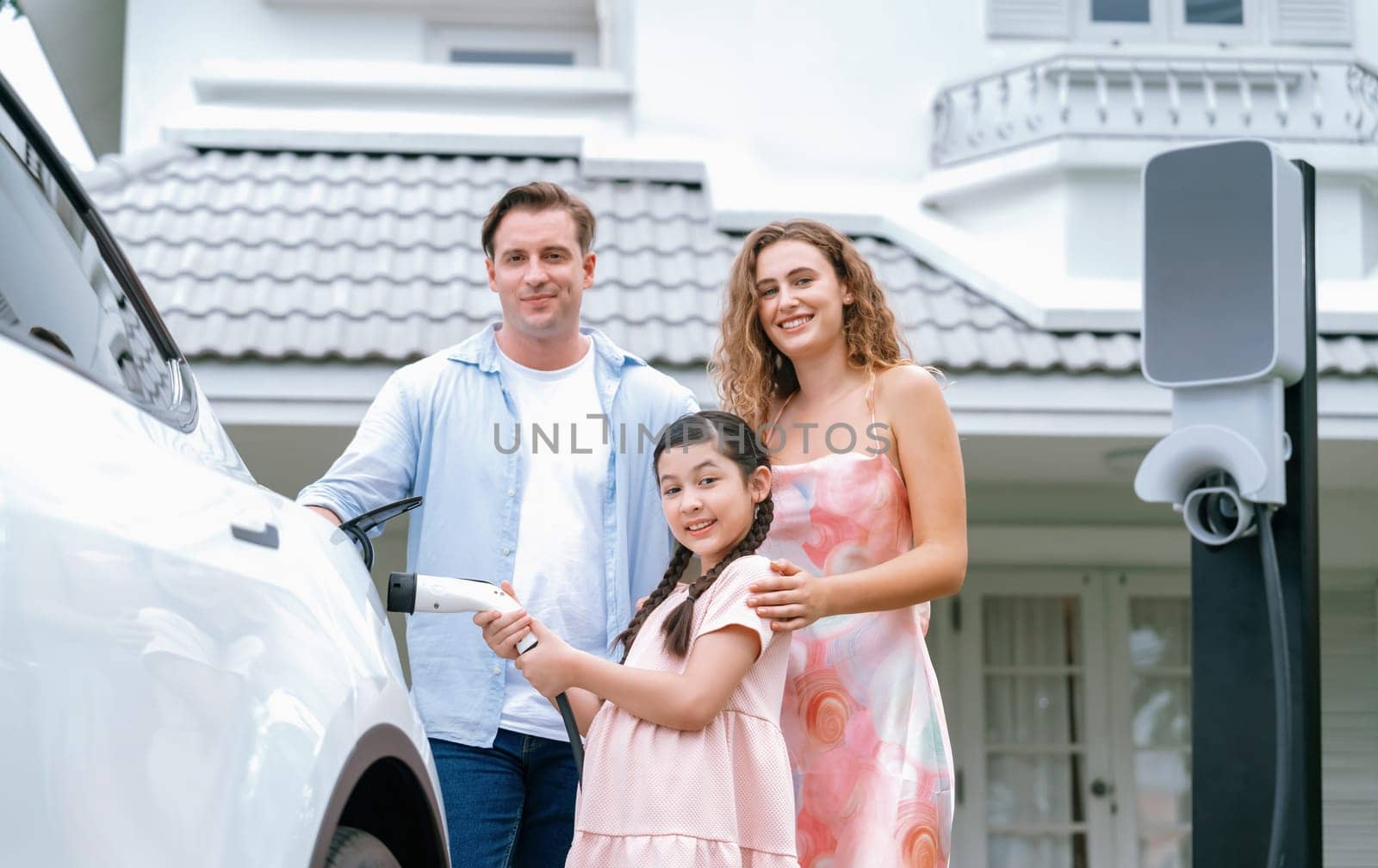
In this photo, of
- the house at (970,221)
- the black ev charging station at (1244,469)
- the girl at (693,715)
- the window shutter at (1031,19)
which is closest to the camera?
the girl at (693,715)

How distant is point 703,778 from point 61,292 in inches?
44.9

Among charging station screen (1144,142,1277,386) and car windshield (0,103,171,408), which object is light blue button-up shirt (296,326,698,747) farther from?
charging station screen (1144,142,1277,386)

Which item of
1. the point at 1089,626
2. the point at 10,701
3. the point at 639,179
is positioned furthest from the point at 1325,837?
the point at 10,701

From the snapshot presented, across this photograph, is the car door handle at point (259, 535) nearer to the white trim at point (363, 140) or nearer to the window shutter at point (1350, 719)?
the white trim at point (363, 140)

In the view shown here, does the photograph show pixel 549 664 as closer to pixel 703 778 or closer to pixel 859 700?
pixel 703 778

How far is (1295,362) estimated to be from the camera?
288 cm

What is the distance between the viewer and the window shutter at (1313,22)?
27.2ft

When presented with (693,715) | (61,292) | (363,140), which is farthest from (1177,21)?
(61,292)

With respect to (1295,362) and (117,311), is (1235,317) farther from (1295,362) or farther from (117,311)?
(117,311)

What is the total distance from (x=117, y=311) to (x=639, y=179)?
18.8 feet

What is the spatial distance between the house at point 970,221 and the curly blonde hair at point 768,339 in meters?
2.96

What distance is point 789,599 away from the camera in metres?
2.14

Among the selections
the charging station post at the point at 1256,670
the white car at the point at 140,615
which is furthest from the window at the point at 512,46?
the white car at the point at 140,615

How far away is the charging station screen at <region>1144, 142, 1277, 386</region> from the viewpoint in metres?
2.90
